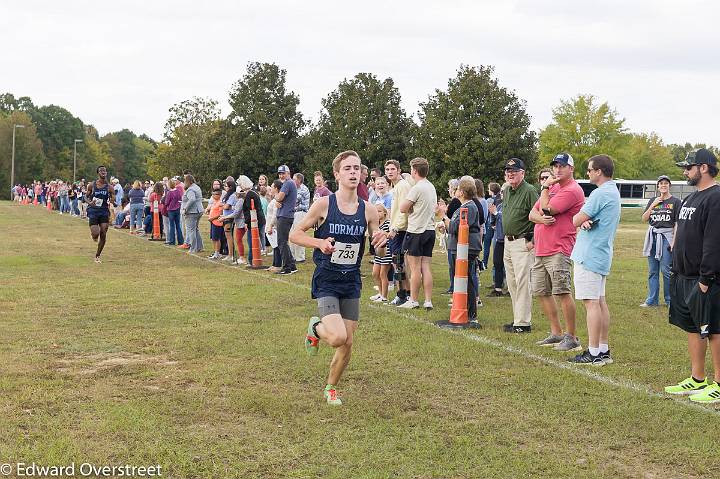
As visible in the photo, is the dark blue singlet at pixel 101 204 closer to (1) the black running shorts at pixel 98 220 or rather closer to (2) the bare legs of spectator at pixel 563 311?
(1) the black running shorts at pixel 98 220

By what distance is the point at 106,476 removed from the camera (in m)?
4.66

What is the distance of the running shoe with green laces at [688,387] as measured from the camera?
6719mm

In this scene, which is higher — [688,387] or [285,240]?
[285,240]

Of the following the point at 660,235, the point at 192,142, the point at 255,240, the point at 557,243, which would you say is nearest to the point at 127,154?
the point at 192,142

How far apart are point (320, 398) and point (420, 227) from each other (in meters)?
4.92

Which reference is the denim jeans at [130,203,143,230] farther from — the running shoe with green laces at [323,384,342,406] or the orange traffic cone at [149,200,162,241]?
the running shoe with green laces at [323,384,342,406]

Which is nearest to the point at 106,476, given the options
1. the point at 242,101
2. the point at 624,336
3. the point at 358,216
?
the point at 358,216

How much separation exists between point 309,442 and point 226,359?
2.68 meters

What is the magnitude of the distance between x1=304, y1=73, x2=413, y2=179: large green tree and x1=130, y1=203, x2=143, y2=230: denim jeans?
1275 inches

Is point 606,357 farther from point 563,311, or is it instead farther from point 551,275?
point 551,275

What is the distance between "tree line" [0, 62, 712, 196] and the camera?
52.0 m

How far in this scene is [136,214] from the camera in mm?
29031

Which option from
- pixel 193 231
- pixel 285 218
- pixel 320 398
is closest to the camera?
pixel 320 398

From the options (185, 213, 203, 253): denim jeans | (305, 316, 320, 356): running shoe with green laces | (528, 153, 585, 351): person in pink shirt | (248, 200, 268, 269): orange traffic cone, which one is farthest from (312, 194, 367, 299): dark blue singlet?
(185, 213, 203, 253): denim jeans
